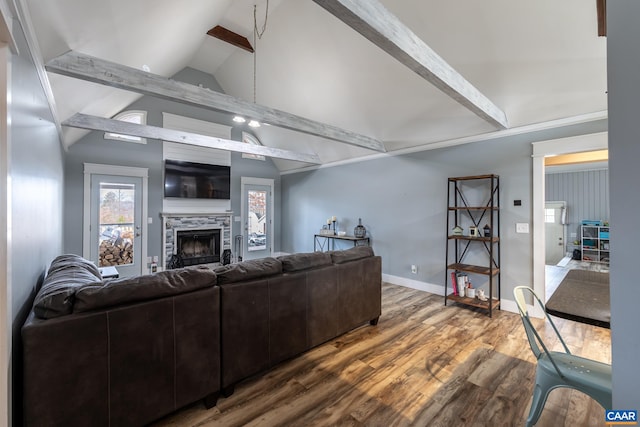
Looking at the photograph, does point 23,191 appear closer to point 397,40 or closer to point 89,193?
point 397,40

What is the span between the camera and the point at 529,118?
338cm

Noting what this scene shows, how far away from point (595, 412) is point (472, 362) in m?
0.77

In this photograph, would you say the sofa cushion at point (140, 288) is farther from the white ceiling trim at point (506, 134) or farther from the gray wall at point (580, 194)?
the gray wall at point (580, 194)

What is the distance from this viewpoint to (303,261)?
244 centimetres

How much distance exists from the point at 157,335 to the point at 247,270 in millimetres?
682

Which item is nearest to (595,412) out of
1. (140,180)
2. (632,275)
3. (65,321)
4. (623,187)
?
(632,275)

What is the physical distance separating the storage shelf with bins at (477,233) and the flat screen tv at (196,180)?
4.91 meters

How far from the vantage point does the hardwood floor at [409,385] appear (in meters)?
1.75

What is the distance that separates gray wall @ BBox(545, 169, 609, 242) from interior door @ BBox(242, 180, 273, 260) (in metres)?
8.51

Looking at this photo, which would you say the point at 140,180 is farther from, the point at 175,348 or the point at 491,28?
the point at 491,28

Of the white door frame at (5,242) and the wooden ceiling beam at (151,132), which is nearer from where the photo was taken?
the white door frame at (5,242)

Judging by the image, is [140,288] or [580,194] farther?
[580,194]
